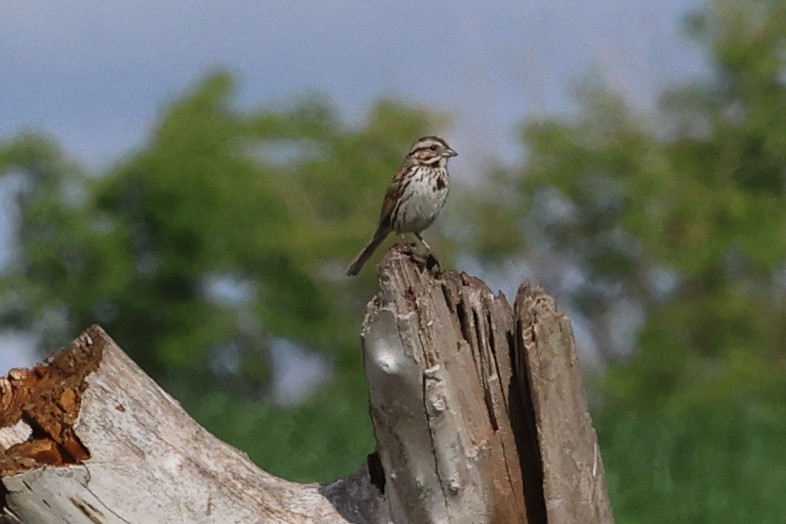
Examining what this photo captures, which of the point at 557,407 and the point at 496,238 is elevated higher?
the point at 496,238

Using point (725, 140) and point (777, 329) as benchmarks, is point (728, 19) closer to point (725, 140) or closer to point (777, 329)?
point (725, 140)

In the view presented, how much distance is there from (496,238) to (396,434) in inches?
1477

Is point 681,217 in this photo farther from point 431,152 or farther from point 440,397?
point 440,397

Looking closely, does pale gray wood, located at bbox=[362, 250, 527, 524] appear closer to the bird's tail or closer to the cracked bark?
the cracked bark

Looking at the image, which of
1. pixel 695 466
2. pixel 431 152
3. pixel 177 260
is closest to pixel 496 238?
pixel 177 260

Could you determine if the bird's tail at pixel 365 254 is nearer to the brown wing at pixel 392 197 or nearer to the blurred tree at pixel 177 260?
the brown wing at pixel 392 197

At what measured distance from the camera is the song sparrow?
938 cm

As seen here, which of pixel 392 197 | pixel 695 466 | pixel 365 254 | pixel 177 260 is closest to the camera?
pixel 365 254

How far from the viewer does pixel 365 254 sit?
8945 millimetres

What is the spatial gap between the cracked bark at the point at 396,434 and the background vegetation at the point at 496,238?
92.6ft

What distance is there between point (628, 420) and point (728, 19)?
26.5m

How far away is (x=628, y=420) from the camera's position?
1655 centimetres

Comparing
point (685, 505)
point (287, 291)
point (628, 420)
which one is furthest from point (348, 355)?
point (685, 505)

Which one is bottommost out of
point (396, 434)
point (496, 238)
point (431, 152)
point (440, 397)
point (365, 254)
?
point (396, 434)
